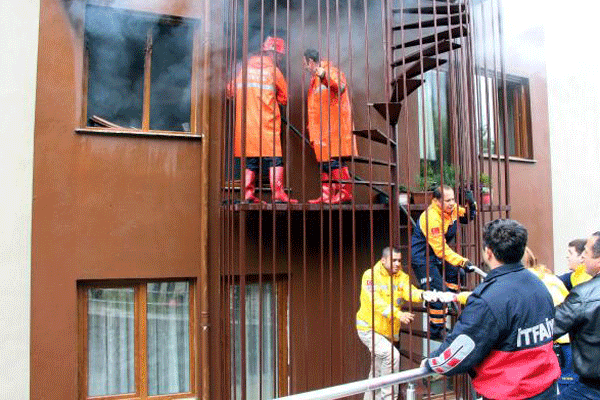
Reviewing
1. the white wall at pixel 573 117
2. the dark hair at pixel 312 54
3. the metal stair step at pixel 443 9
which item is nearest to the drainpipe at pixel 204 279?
the dark hair at pixel 312 54

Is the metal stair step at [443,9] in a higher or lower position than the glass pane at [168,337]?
higher

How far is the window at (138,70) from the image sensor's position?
18.7 feet

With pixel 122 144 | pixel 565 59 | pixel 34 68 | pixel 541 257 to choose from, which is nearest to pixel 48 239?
pixel 122 144

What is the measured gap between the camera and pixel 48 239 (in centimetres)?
525

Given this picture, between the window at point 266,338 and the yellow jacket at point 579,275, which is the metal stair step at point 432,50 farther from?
the window at point 266,338

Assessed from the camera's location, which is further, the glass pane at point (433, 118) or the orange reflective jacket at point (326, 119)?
the glass pane at point (433, 118)

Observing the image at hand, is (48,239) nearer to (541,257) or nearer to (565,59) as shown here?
(541,257)

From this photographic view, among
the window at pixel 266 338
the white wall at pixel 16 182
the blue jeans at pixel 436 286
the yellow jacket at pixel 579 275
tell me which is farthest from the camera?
the window at pixel 266 338

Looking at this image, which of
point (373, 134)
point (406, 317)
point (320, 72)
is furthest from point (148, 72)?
point (406, 317)

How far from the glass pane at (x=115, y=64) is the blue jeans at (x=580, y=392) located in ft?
15.0

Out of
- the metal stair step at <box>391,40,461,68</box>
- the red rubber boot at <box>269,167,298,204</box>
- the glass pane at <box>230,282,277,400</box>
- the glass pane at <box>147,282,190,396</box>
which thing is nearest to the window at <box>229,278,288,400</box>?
the glass pane at <box>230,282,277,400</box>

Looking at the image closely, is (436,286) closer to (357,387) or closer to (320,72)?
(320,72)

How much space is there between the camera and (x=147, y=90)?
591 cm

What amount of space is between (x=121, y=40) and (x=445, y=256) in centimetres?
391
